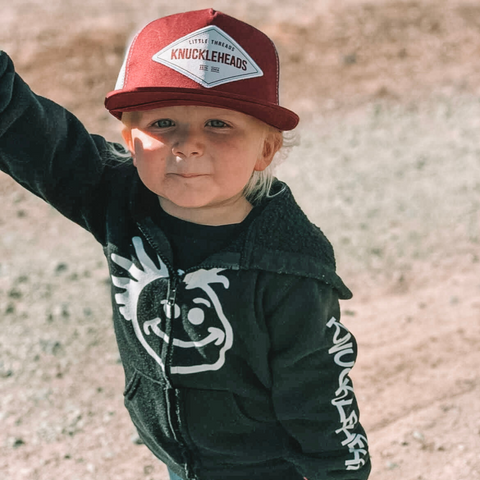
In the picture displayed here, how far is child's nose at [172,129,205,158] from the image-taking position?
179cm

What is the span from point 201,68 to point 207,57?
0.03 m

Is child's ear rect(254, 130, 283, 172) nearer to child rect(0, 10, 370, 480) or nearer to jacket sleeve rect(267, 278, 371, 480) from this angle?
child rect(0, 10, 370, 480)

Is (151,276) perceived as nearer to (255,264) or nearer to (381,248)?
(255,264)

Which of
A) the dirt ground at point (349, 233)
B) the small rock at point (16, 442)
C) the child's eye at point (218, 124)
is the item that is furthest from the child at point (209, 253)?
the small rock at point (16, 442)

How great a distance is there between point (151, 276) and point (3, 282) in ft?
9.69

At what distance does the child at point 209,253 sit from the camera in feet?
5.95

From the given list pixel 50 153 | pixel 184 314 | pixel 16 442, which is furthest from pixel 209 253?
pixel 16 442

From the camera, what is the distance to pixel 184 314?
1.97 meters

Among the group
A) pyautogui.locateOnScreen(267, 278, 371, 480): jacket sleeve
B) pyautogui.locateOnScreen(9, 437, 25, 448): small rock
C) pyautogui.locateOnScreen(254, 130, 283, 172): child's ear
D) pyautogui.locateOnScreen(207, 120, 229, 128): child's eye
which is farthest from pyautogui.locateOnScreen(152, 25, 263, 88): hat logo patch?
pyautogui.locateOnScreen(9, 437, 25, 448): small rock

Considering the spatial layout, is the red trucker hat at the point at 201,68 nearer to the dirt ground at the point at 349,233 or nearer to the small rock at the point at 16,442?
the dirt ground at the point at 349,233

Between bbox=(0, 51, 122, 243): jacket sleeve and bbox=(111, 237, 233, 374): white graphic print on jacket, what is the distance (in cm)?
21

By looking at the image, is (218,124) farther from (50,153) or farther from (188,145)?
(50,153)

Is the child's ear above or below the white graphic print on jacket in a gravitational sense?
above

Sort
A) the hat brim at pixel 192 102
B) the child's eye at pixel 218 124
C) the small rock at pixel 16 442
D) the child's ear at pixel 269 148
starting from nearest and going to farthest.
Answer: the hat brim at pixel 192 102
the child's eye at pixel 218 124
the child's ear at pixel 269 148
the small rock at pixel 16 442
